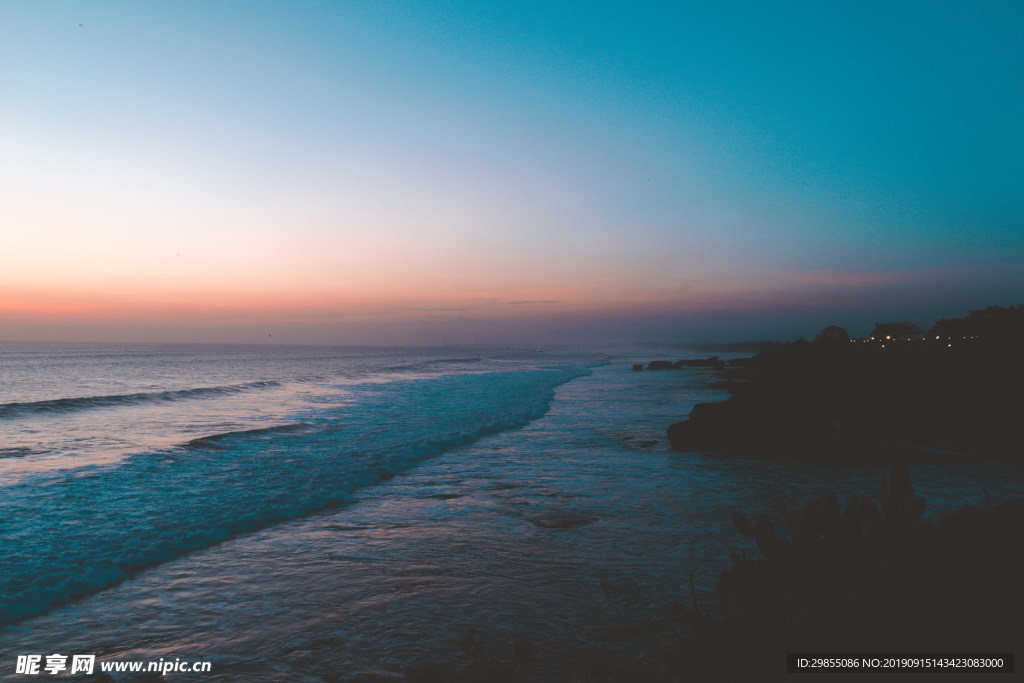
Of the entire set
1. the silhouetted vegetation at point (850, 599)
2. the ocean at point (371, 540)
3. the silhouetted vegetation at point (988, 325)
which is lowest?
Answer: the ocean at point (371, 540)

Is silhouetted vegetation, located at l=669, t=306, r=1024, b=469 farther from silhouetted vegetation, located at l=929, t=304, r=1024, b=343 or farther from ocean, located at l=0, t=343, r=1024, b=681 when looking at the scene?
silhouetted vegetation, located at l=929, t=304, r=1024, b=343

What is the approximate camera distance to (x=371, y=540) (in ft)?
26.1

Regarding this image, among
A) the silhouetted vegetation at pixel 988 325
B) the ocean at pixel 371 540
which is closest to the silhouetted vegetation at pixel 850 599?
the ocean at pixel 371 540

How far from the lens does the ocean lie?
5020 mm

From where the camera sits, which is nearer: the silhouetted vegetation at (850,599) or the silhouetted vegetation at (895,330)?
the silhouetted vegetation at (850,599)

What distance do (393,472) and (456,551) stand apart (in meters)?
6.05

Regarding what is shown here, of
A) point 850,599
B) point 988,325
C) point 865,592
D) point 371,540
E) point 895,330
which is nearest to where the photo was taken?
point 850,599

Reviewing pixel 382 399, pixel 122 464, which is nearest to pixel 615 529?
pixel 122 464

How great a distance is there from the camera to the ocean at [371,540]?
502cm

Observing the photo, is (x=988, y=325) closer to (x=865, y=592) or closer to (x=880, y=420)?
(x=880, y=420)

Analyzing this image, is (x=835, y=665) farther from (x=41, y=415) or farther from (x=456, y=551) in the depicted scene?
(x=41, y=415)

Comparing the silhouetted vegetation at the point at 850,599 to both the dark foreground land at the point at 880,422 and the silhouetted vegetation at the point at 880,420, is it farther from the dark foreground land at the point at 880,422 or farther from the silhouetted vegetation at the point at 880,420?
the silhouetted vegetation at the point at 880,420

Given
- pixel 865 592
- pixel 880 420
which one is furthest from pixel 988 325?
pixel 865 592

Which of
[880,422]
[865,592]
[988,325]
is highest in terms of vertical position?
[988,325]
